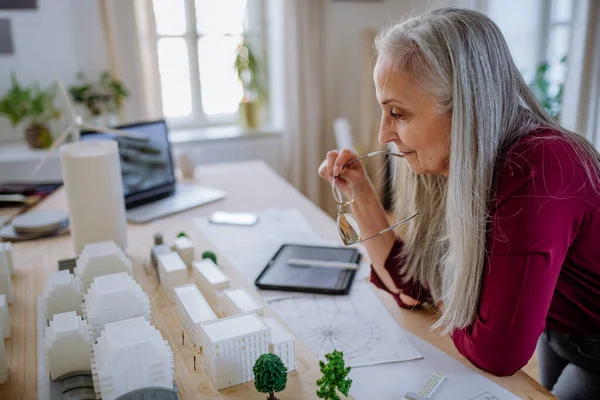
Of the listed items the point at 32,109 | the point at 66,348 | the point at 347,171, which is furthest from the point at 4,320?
the point at 32,109

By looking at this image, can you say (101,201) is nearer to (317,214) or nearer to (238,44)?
(317,214)

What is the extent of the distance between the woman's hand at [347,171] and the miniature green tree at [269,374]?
55 centimetres

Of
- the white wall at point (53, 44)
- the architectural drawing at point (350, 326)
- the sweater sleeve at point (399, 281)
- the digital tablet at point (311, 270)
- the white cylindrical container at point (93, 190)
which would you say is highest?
the white wall at point (53, 44)

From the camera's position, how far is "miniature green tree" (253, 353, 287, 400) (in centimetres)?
70

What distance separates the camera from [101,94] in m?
2.83

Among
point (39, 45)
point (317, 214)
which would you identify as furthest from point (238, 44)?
point (317, 214)

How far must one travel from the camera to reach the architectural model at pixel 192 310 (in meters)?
0.86

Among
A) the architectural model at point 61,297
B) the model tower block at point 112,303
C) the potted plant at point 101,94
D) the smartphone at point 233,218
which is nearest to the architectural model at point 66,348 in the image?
the model tower block at point 112,303

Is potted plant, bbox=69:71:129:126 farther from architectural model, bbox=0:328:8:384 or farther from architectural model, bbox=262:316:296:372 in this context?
architectural model, bbox=262:316:296:372

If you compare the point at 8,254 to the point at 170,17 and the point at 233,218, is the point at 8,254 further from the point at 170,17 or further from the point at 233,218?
the point at 170,17

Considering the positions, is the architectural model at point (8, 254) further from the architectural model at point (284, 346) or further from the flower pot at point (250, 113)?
the flower pot at point (250, 113)

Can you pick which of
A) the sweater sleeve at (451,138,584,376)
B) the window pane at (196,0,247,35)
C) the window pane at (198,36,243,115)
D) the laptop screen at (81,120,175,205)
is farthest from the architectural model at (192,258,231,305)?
the window pane at (196,0,247,35)

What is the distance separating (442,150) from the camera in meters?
0.89

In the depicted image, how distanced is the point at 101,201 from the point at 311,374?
26.1 inches
